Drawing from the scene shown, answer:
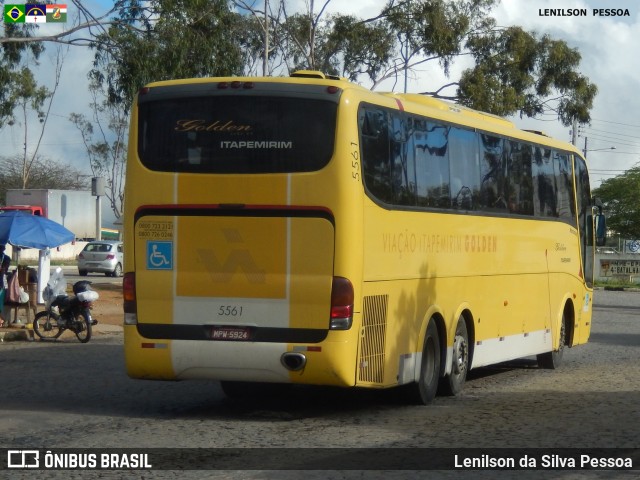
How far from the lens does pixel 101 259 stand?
157 ft

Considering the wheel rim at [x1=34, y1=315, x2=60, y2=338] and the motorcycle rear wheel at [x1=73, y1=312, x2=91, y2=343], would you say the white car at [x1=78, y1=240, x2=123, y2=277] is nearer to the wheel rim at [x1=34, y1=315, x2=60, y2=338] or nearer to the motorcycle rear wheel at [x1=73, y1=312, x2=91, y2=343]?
the wheel rim at [x1=34, y1=315, x2=60, y2=338]

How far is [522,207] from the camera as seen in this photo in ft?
52.9

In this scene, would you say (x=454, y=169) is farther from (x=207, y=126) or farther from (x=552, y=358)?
(x=552, y=358)

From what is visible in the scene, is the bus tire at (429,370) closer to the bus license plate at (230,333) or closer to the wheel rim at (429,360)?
the wheel rim at (429,360)

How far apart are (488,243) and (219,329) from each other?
477 cm

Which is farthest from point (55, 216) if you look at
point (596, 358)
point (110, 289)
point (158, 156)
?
point (158, 156)

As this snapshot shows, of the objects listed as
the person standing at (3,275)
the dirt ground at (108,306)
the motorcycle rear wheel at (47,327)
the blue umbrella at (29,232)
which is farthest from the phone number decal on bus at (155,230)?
the dirt ground at (108,306)

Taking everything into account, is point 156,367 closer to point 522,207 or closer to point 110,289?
point 522,207

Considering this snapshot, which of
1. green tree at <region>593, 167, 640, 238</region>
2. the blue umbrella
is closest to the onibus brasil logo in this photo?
the blue umbrella

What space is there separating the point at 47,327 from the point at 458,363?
9.47 m

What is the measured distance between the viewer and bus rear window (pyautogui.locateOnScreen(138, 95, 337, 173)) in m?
11.3

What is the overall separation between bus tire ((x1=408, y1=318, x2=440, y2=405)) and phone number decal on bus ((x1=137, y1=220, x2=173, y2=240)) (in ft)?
Answer: 10.4

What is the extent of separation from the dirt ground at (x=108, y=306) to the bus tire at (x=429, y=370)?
13437 mm

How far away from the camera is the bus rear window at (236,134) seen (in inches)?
446
